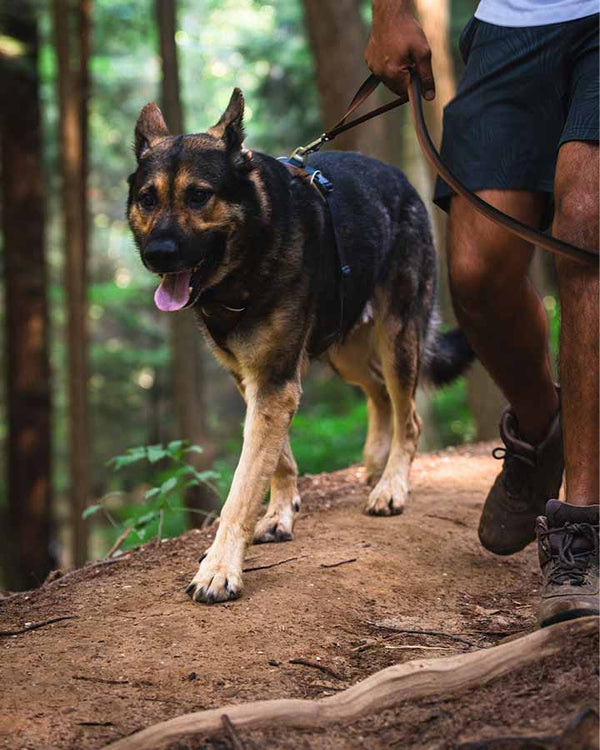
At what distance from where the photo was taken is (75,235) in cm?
1130

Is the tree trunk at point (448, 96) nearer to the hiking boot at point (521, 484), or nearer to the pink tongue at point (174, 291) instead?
the hiking boot at point (521, 484)

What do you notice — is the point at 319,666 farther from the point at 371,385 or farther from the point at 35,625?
the point at 371,385

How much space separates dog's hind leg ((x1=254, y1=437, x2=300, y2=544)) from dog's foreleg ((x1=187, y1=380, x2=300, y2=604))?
1.25 ft

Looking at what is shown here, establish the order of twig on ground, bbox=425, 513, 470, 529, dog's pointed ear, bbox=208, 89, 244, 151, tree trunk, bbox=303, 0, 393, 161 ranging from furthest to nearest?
tree trunk, bbox=303, 0, 393, 161, twig on ground, bbox=425, 513, 470, 529, dog's pointed ear, bbox=208, 89, 244, 151

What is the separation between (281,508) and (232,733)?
2494 mm

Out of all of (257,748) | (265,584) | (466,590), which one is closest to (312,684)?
(257,748)

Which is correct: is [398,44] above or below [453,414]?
above

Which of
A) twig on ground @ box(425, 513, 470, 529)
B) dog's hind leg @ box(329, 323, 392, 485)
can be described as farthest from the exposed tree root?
dog's hind leg @ box(329, 323, 392, 485)

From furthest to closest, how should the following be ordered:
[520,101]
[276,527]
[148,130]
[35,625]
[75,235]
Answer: [75,235], [276,527], [148,130], [35,625], [520,101]

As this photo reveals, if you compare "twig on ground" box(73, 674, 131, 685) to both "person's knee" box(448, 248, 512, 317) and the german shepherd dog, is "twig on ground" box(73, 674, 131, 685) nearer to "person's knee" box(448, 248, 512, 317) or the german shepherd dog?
the german shepherd dog

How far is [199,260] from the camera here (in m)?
4.05

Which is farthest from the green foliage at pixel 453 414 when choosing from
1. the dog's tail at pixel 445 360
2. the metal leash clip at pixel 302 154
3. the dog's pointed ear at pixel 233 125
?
the dog's pointed ear at pixel 233 125

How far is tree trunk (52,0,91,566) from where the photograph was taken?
11.2 metres

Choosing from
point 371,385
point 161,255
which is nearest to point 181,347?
point 371,385
